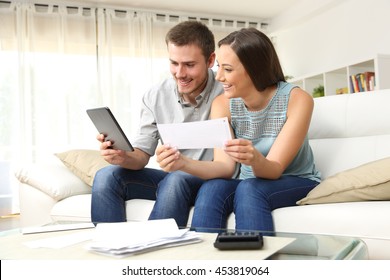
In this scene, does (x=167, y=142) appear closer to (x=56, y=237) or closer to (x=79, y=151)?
(x=56, y=237)

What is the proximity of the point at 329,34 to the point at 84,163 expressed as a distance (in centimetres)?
323

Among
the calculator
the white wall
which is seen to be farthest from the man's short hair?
the white wall

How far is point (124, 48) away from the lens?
4.88m

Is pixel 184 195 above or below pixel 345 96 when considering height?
below

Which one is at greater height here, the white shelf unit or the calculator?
the white shelf unit

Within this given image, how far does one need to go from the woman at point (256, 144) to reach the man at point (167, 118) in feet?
Result: 0.42

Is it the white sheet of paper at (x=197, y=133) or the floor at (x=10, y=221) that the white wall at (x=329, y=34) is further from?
the floor at (x=10, y=221)

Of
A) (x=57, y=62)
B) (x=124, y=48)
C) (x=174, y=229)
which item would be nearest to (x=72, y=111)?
(x=57, y=62)

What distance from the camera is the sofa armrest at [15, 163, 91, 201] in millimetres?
2170

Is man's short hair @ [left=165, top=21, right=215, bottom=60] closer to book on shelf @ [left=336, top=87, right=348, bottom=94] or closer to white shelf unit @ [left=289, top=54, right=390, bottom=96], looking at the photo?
white shelf unit @ [left=289, top=54, right=390, bottom=96]

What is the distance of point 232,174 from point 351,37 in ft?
10.5

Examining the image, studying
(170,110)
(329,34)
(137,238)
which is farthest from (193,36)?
(329,34)

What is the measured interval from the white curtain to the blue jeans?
3288mm

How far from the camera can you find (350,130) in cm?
194
